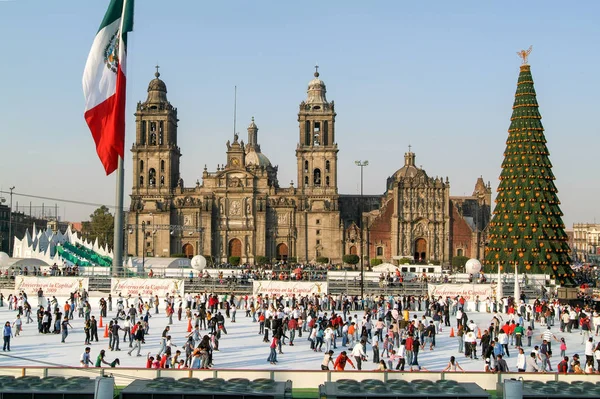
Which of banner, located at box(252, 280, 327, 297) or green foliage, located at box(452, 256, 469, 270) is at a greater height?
green foliage, located at box(452, 256, 469, 270)

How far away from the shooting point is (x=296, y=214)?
95.1 meters

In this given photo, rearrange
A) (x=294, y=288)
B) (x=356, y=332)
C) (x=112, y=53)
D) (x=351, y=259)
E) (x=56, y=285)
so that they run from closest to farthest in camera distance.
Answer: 1. (x=356, y=332)
2. (x=112, y=53)
3. (x=294, y=288)
4. (x=56, y=285)
5. (x=351, y=259)

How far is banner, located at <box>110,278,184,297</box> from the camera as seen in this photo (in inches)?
1751

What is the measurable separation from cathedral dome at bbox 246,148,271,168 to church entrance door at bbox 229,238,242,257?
74.0ft

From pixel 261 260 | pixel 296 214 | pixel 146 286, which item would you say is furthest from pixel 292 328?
pixel 296 214

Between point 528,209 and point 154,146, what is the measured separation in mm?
55079

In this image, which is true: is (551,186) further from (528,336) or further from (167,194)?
(167,194)

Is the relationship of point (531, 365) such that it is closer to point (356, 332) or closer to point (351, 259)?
point (356, 332)

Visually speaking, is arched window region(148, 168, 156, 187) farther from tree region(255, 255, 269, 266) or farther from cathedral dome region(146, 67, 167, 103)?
tree region(255, 255, 269, 266)

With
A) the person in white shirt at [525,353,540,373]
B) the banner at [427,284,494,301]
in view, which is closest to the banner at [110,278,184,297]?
the banner at [427,284,494,301]

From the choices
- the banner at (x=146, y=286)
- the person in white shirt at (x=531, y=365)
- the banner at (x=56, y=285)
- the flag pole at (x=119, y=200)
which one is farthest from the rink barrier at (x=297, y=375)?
the banner at (x=56, y=285)

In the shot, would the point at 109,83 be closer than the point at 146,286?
Yes

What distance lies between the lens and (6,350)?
2809cm

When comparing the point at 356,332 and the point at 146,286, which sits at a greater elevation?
the point at 146,286
